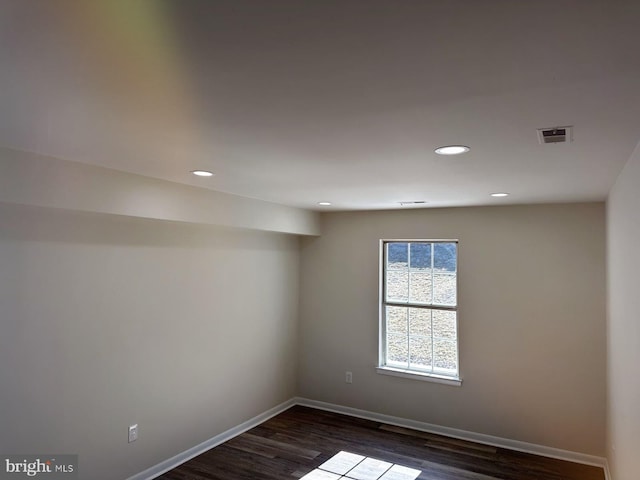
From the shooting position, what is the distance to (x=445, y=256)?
468 centimetres

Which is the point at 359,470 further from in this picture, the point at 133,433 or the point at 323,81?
the point at 323,81

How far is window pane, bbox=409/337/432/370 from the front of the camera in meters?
4.75

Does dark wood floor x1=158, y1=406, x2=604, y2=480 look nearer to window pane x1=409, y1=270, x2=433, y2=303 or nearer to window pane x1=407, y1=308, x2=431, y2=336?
window pane x1=407, y1=308, x2=431, y2=336

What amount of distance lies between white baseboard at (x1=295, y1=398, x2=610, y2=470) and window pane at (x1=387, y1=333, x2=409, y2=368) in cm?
60

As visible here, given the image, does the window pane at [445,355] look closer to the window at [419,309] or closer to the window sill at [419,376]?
the window at [419,309]

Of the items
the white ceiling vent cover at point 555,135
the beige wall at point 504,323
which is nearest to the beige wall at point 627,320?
the white ceiling vent cover at point 555,135

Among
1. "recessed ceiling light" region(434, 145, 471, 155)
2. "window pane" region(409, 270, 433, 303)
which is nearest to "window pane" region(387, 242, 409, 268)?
"window pane" region(409, 270, 433, 303)

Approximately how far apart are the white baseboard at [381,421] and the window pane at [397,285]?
1321 mm

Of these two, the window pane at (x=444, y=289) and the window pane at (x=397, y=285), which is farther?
the window pane at (x=397, y=285)

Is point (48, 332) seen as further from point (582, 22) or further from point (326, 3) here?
point (582, 22)

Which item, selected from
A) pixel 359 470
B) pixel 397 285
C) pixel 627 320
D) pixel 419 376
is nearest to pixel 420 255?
pixel 397 285

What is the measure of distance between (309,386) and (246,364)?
Result: 1.11m

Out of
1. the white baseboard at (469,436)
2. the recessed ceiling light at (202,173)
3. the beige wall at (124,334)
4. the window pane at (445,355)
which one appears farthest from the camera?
the window pane at (445,355)

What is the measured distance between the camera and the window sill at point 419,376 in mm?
4457
